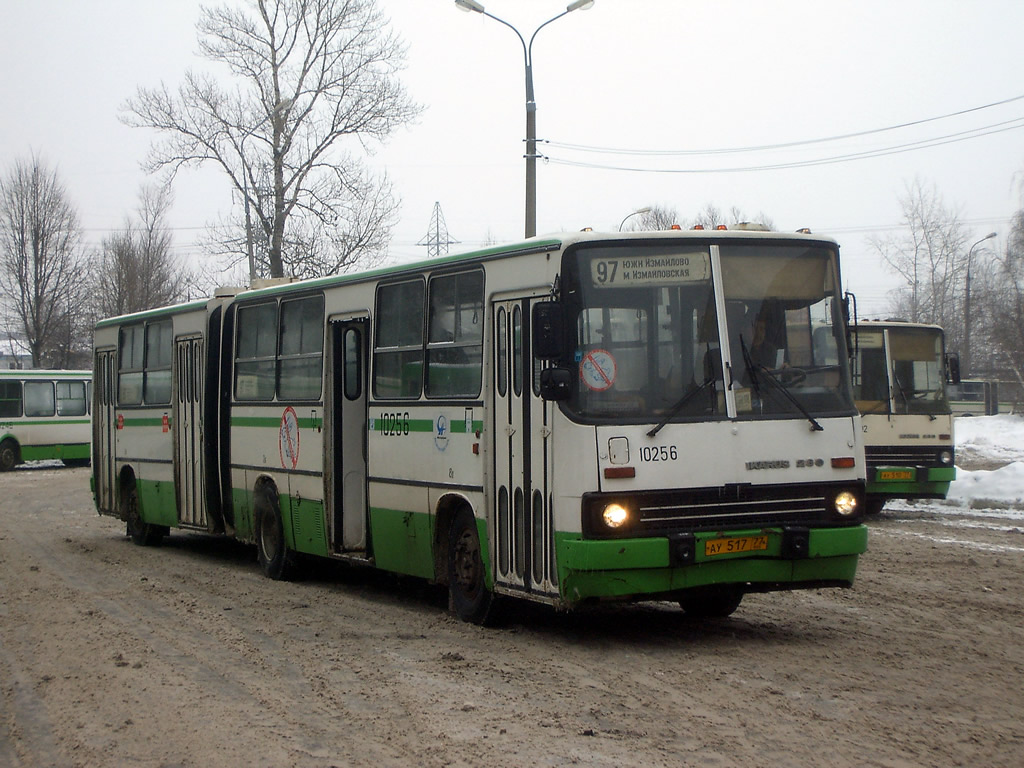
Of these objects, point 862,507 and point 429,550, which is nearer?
point 862,507

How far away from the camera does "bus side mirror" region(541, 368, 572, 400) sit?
8547mm

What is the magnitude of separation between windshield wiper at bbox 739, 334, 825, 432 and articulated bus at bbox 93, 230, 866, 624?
0.05ft

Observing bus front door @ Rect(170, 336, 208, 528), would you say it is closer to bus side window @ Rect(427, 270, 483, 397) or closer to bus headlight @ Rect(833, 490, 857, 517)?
bus side window @ Rect(427, 270, 483, 397)

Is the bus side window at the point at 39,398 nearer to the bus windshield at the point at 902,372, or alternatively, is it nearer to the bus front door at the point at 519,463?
the bus windshield at the point at 902,372

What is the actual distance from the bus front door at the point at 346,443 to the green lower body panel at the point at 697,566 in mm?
4062

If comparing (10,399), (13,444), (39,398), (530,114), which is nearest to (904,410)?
(530,114)

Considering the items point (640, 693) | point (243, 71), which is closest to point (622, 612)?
point (640, 693)

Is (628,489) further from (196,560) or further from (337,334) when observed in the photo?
(196,560)

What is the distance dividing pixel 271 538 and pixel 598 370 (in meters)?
6.38

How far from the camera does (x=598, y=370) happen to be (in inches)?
341

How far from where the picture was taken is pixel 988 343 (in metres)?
54.2

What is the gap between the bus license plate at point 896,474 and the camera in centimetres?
1873

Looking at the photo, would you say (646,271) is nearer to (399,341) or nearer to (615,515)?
(615,515)

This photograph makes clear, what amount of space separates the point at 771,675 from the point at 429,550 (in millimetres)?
3613
